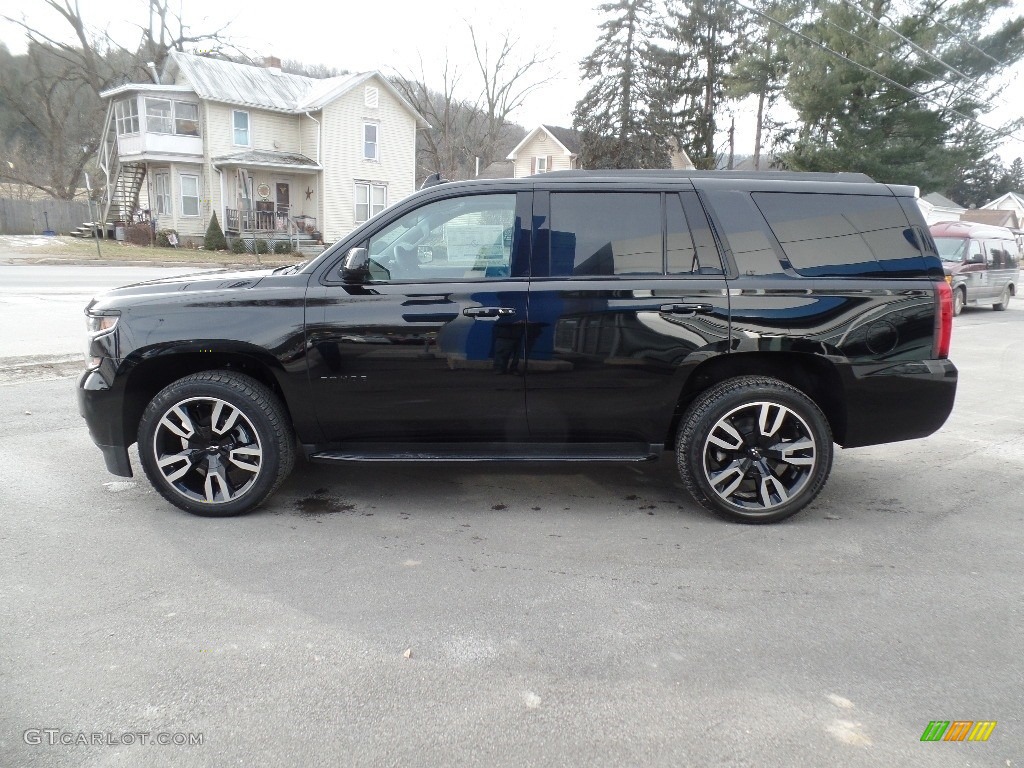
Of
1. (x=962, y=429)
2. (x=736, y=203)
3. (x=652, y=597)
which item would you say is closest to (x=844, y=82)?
(x=962, y=429)

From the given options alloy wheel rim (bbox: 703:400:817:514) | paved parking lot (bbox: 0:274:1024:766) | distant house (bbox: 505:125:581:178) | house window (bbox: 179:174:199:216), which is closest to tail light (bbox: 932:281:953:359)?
alloy wheel rim (bbox: 703:400:817:514)

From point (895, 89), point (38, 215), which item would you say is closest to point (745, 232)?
point (895, 89)

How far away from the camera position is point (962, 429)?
6863mm

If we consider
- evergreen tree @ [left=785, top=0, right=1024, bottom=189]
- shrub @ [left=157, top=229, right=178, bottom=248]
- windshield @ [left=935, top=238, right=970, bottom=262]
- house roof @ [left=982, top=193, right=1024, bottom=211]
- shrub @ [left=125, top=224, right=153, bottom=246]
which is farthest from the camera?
house roof @ [left=982, top=193, right=1024, bottom=211]

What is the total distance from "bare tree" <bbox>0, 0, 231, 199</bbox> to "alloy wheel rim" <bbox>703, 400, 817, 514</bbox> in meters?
48.9

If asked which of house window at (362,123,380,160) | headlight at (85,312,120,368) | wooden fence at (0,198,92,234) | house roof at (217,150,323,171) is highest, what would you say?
house window at (362,123,380,160)

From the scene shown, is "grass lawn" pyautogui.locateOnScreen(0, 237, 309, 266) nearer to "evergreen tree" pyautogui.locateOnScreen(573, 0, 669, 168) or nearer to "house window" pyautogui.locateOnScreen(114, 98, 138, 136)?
"house window" pyautogui.locateOnScreen(114, 98, 138, 136)

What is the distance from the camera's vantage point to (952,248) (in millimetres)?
17562

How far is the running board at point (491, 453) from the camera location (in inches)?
174

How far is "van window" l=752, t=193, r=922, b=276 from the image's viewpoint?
4.40m

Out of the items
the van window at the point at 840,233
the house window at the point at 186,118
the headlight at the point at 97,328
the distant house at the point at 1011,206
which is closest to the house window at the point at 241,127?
the house window at the point at 186,118

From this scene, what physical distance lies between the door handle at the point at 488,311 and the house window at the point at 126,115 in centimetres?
3590

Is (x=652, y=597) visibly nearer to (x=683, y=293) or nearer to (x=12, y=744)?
(x=683, y=293)

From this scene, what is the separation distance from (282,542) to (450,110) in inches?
1896
